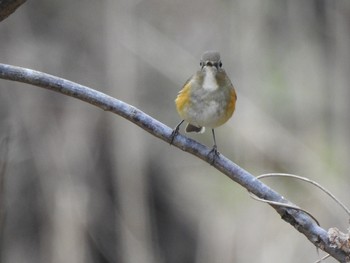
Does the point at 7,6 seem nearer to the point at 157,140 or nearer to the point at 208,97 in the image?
the point at 208,97

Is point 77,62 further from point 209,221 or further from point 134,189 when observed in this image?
Answer: point 209,221

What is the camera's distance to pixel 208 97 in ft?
10.4

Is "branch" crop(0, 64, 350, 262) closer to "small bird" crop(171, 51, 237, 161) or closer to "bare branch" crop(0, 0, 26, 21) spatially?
"bare branch" crop(0, 0, 26, 21)

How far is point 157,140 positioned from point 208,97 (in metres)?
2.48

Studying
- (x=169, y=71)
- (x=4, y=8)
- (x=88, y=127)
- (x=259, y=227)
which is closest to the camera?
(x=4, y=8)

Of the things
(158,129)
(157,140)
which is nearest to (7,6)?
(158,129)

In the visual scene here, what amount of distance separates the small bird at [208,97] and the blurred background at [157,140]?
184cm

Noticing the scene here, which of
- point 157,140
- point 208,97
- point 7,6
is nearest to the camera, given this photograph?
point 7,6

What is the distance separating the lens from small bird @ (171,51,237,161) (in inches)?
123

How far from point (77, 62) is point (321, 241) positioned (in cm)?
370

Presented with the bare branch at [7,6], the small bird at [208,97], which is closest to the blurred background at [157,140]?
the small bird at [208,97]

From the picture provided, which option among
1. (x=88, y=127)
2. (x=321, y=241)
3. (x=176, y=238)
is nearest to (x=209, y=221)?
(x=176, y=238)

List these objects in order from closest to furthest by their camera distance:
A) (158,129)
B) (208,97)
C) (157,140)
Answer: (158,129)
(208,97)
(157,140)

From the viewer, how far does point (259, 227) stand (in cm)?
499
